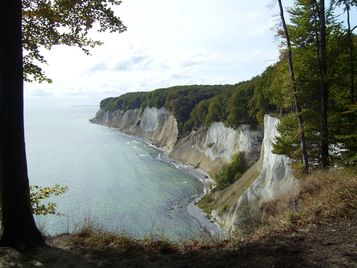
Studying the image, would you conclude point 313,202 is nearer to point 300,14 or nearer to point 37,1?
point 37,1

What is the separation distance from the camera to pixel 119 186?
54438mm

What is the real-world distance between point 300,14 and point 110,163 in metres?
59.7

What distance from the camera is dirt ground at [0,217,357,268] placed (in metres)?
5.13

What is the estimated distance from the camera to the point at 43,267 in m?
5.54

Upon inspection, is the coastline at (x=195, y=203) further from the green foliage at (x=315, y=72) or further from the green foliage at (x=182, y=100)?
the green foliage at (x=182, y=100)

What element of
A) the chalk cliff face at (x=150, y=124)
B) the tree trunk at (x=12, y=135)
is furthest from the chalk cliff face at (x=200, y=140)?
the tree trunk at (x=12, y=135)

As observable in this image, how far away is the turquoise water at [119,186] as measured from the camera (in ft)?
124

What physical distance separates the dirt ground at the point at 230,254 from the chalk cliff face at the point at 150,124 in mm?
77166

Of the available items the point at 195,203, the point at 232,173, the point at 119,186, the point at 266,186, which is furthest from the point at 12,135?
the point at 119,186

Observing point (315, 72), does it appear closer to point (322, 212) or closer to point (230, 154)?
point (322, 212)

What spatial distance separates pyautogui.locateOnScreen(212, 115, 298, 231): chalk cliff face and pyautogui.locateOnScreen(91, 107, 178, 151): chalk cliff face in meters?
48.5

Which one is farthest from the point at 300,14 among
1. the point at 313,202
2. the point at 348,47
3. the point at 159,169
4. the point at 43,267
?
the point at 159,169

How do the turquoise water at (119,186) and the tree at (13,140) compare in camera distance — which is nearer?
the tree at (13,140)

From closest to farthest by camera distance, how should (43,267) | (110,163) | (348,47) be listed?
(43,267), (348,47), (110,163)
